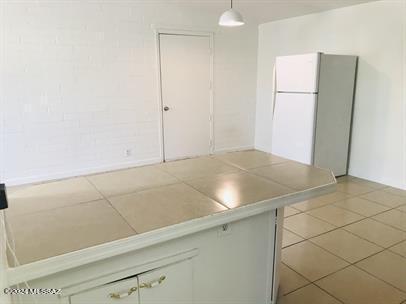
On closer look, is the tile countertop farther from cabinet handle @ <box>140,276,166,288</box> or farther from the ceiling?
the ceiling

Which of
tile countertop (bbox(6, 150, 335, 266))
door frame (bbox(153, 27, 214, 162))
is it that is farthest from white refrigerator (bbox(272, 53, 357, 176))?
tile countertop (bbox(6, 150, 335, 266))

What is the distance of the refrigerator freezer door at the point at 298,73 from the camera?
411 cm

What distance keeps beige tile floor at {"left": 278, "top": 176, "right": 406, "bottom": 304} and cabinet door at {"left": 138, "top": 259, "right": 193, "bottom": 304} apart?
0.92 m

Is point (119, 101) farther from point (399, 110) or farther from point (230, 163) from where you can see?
point (399, 110)

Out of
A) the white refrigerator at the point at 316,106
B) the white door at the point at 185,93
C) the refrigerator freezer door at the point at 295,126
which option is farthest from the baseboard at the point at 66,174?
the white refrigerator at the point at 316,106

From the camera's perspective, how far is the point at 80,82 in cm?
432

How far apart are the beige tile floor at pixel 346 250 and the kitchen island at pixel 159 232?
53cm

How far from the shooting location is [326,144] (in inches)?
172

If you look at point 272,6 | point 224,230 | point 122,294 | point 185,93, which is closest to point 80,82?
point 185,93

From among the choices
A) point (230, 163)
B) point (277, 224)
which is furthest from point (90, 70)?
point (277, 224)

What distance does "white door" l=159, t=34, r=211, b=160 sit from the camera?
4.98 meters

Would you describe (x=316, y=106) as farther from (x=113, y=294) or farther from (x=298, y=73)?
(x=113, y=294)

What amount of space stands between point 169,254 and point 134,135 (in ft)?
11.9

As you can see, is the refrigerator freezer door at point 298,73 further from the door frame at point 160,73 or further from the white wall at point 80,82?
the white wall at point 80,82
